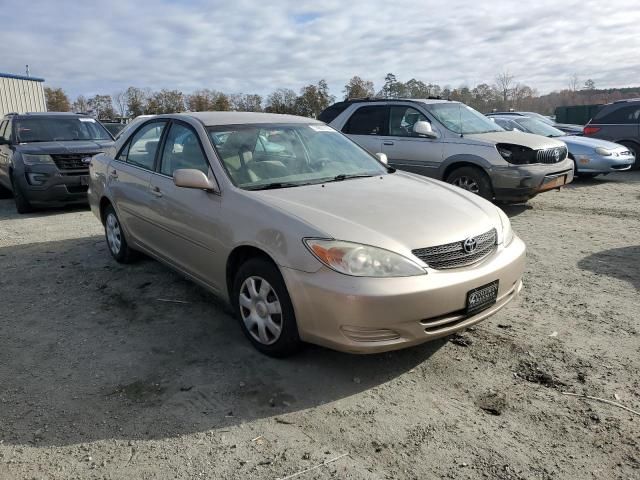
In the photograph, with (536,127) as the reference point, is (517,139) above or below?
below

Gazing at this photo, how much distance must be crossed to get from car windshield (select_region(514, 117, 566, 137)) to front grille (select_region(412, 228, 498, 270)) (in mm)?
9514

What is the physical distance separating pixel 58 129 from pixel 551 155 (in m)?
8.82

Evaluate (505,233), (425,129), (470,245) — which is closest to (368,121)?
(425,129)

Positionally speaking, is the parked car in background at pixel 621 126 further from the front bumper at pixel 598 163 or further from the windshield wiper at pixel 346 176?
the windshield wiper at pixel 346 176

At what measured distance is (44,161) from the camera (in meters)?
8.70

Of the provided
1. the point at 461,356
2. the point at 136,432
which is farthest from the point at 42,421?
the point at 461,356

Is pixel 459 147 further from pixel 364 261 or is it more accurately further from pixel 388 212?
pixel 364 261

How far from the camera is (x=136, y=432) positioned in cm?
277

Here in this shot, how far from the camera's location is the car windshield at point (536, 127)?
11.8 metres

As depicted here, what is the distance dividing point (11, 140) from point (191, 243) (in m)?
7.20

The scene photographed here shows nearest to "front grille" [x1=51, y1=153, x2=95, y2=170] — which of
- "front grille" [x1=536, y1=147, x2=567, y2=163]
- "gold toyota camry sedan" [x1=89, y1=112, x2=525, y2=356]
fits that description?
"gold toyota camry sedan" [x1=89, y1=112, x2=525, y2=356]

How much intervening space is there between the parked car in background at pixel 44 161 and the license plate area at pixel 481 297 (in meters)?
7.77

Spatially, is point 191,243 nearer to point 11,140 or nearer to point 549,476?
point 549,476

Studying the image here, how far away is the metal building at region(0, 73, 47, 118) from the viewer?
2166 cm
